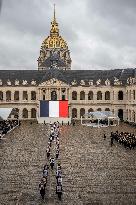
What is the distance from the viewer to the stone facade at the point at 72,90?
3910 inches

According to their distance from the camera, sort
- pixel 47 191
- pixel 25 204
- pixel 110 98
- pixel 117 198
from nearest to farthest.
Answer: pixel 25 204 → pixel 117 198 → pixel 47 191 → pixel 110 98

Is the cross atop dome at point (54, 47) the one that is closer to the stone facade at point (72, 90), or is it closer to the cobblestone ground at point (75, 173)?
the stone facade at point (72, 90)

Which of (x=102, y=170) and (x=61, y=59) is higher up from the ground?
(x=61, y=59)

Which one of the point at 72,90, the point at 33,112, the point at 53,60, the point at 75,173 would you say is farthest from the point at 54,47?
the point at 75,173

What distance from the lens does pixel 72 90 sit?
331ft

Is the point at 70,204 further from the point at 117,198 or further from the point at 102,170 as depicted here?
the point at 102,170

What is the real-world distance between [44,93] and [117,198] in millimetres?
75302

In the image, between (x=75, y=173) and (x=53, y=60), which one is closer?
(x=75, y=173)

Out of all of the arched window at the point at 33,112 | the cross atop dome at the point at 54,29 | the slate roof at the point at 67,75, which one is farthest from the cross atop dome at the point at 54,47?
the arched window at the point at 33,112

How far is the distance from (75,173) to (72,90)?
68.0 metres

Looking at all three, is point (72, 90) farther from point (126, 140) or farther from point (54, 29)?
point (54, 29)

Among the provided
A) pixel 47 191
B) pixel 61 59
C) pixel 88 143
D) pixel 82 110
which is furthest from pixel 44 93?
pixel 47 191

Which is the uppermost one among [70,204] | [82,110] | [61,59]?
[61,59]

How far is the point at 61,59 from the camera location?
13750cm
